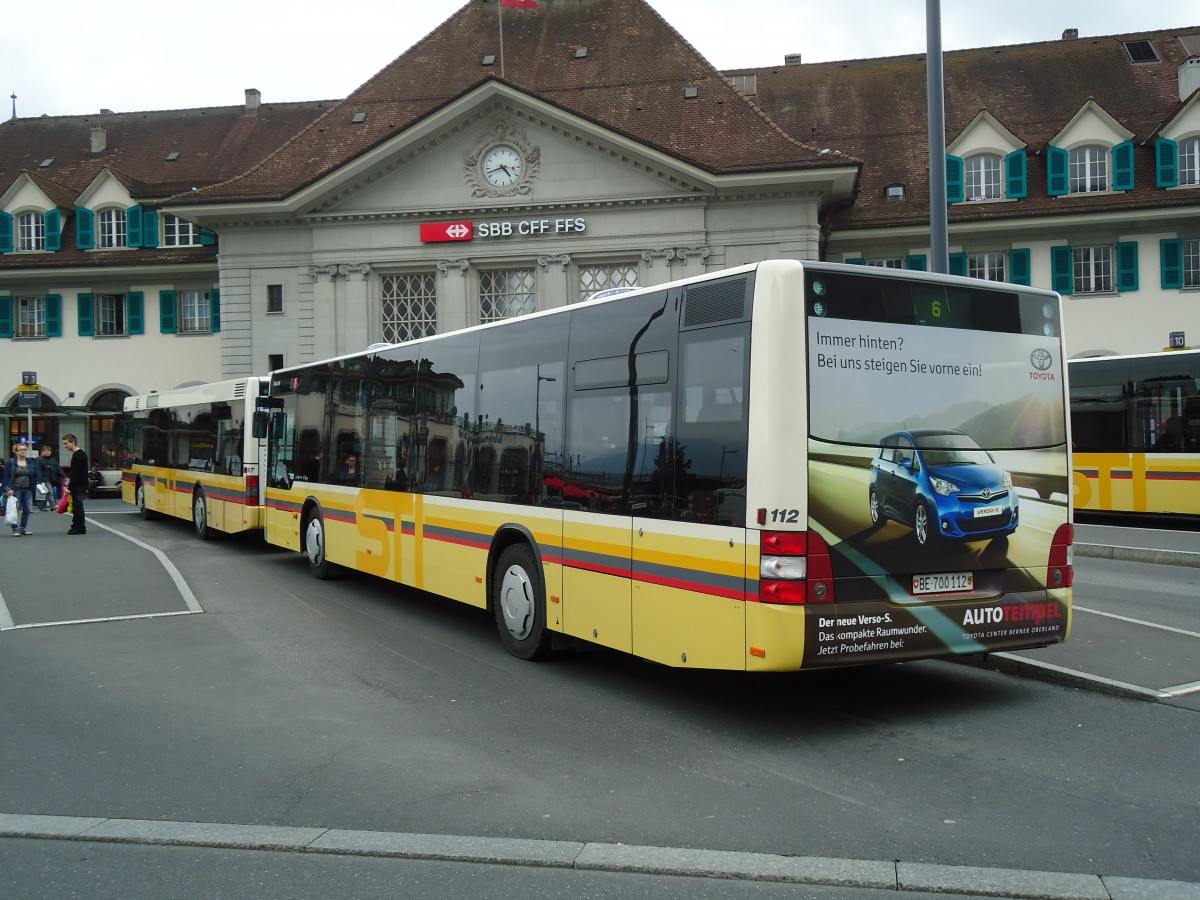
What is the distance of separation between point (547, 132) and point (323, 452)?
83.0 ft

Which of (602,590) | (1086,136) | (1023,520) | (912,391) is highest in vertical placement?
(1086,136)

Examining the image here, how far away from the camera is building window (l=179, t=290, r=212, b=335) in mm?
43406

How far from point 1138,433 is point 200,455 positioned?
1715 centimetres

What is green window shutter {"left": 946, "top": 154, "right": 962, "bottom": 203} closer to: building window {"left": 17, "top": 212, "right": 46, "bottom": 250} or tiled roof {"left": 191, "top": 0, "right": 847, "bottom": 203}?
tiled roof {"left": 191, "top": 0, "right": 847, "bottom": 203}

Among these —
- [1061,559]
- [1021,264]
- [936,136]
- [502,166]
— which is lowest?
[1061,559]

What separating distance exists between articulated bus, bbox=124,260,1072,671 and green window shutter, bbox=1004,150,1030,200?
32.2 meters

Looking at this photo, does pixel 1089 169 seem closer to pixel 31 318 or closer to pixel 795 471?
pixel 795 471

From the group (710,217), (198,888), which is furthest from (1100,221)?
(198,888)

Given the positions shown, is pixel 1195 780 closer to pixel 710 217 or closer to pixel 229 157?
pixel 710 217

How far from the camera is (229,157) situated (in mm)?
47375

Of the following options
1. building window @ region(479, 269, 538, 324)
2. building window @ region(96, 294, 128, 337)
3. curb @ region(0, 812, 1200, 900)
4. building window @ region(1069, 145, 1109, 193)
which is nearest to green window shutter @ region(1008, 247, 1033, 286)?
building window @ region(1069, 145, 1109, 193)

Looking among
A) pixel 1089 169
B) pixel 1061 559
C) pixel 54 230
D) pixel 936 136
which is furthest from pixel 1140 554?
pixel 54 230

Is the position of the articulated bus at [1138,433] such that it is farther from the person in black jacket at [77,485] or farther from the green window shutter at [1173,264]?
the person in black jacket at [77,485]

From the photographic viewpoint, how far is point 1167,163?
35875mm
